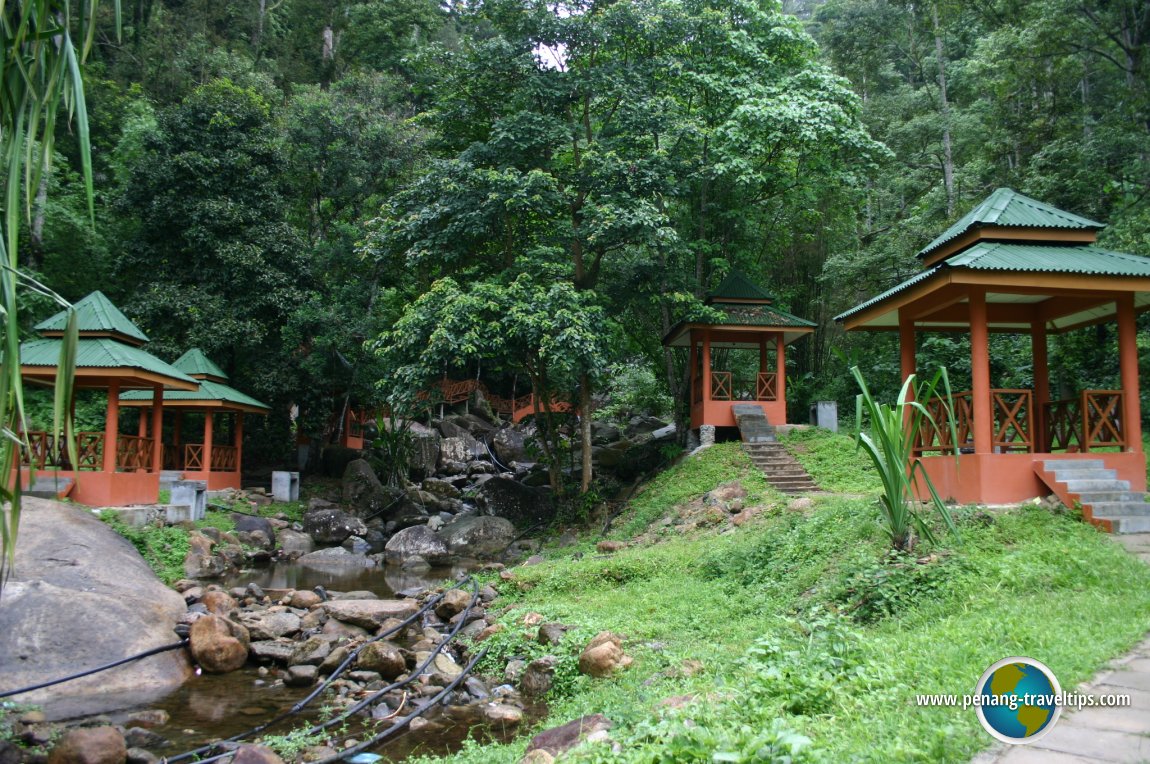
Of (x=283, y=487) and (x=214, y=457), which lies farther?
(x=214, y=457)

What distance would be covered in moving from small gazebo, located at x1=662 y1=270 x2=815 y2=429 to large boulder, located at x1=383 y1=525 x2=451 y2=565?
6.61 meters

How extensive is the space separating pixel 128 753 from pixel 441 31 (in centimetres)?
3543

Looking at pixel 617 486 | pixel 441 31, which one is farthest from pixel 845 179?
pixel 441 31

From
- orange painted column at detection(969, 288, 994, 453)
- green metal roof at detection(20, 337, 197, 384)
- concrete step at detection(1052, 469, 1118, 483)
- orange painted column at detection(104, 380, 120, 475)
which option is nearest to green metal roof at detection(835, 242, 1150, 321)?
orange painted column at detection(969, 288, 994, 453)

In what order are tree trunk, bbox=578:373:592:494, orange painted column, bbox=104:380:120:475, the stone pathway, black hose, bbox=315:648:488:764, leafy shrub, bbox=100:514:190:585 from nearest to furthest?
the stone pathway → black hose, bbox=315:648:488:764 → leafy shrub, bbox=100:514:190:585 → orange painted column, bbox=104:380:120:475 → tree trunk, bbox=578:373:592:494

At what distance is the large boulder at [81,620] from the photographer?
7.75 m

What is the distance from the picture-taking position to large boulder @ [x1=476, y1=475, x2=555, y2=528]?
17844 mm

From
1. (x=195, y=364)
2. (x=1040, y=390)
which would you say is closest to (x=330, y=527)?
(x=195, y=364)

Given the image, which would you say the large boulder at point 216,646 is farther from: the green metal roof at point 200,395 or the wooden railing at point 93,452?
the green metal roof at point 200,395

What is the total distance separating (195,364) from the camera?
19.1 m

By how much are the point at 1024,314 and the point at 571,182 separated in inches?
374

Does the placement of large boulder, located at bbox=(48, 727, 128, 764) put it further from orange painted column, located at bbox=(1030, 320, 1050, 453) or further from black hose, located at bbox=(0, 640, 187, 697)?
orange painted column, located at bbox=(1030, 320, 1050, 453)

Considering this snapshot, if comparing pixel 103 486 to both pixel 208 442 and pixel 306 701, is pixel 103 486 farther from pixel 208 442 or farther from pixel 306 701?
pixel 306 701

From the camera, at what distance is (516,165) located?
650 inches
